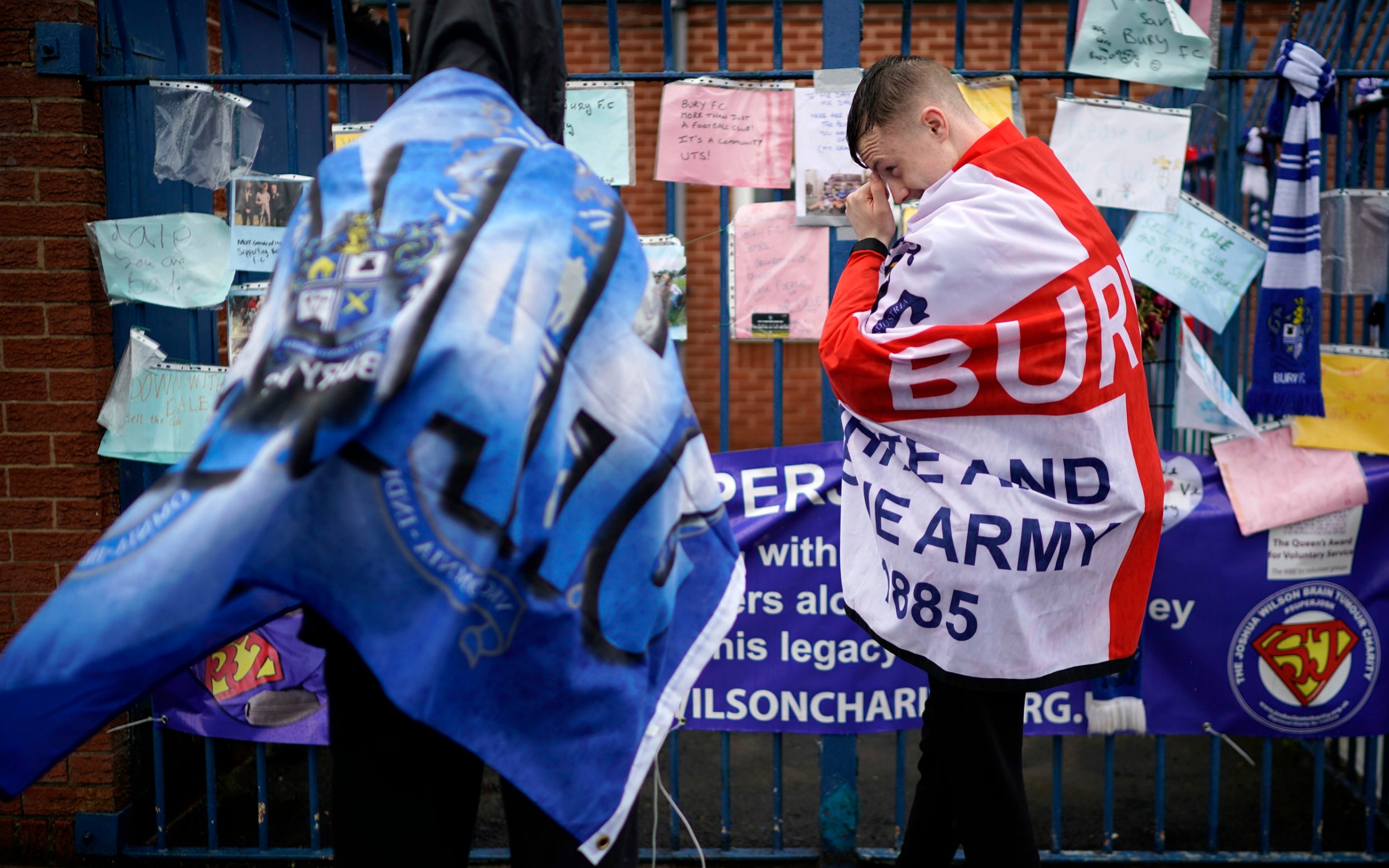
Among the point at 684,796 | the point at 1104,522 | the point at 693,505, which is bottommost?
the point at 684,796

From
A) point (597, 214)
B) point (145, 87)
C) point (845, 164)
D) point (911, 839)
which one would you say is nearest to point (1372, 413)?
point (845, 164)

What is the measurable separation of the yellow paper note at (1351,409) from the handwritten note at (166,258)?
11.1 ft

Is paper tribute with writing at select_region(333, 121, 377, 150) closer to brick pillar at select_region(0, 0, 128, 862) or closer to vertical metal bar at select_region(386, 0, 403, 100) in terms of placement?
vertical metal bar at select_region(386, 0, 403, 100)

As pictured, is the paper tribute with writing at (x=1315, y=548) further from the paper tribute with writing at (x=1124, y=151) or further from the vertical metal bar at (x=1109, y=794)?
the paper tribute with writing at (x=1124, y=151)

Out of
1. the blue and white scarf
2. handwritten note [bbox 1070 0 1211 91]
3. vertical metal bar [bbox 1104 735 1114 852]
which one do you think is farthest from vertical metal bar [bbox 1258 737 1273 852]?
handwritten note [bbox 1070 0 1211 91]

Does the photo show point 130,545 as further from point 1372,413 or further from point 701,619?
point 1372,413

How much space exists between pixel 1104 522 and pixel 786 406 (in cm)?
618

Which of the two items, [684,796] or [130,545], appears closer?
[130,545]

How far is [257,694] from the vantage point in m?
3.42

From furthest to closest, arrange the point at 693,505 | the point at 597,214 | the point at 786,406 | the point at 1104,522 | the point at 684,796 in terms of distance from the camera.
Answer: the point at 786,406 → the point at 684,796 → the point at 1104,522 → the point at 693,505 → the point at 597,214

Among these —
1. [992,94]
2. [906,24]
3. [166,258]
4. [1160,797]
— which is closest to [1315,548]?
[1160,797]

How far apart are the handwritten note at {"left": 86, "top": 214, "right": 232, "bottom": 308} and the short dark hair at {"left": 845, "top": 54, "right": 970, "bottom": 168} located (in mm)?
2050

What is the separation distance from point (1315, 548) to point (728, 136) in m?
2.20

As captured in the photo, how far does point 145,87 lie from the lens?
3.30 meters
